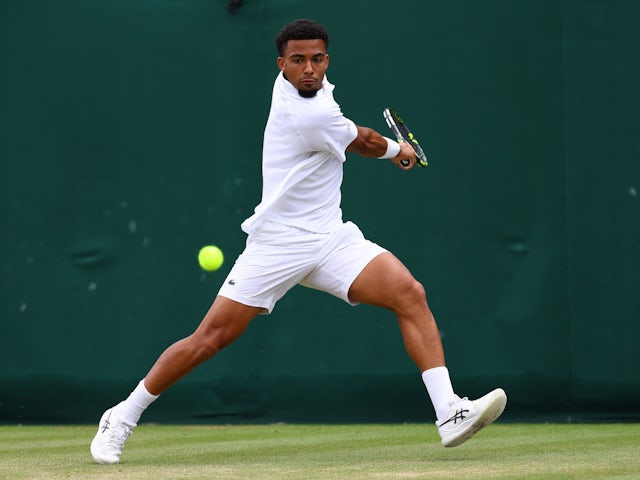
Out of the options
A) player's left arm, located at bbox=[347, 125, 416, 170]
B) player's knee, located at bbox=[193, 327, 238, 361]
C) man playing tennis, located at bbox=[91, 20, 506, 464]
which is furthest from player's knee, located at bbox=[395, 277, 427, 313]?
player's knee, located at bbox=[193, 327, 238, 361]

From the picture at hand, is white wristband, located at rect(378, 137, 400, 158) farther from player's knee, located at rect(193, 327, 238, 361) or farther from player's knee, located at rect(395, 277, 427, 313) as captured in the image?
player's knee, located at rect(193, 327, 238, 361)

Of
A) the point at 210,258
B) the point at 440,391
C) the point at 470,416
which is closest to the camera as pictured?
the point at 470,416

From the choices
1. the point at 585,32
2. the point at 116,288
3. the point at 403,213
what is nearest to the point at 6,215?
the point at 116,288

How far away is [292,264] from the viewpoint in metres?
4.94

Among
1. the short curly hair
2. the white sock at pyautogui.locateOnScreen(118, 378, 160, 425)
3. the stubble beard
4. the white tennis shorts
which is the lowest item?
the white sock at pyautogui.locateOnScreen(118, 378, 160, 425)

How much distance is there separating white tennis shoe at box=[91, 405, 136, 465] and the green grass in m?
0.06

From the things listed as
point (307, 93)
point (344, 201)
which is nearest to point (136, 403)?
point (307, 93)

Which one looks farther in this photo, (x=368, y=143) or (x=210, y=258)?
(x=210, y=258)

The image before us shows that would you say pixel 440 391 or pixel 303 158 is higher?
pixel 303 158

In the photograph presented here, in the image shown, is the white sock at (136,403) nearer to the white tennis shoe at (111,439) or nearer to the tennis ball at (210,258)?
the white tennis shoe at (111,439)

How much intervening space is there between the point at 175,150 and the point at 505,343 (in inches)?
81.7

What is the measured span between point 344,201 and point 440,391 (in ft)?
7.94

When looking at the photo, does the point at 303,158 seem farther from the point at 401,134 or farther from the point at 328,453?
the point at 328,453

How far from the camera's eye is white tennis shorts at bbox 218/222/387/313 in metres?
4.91
